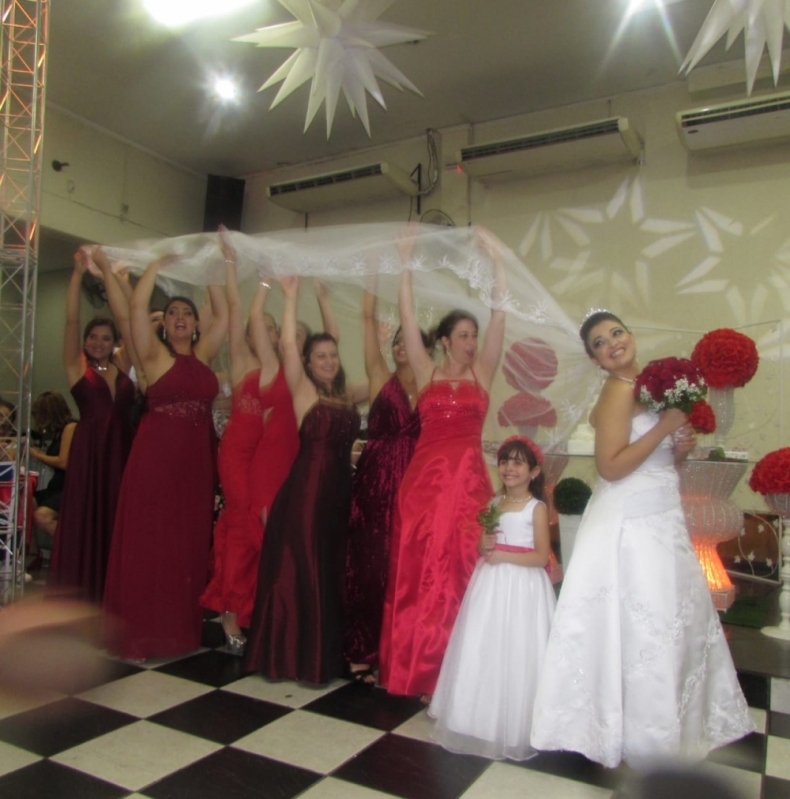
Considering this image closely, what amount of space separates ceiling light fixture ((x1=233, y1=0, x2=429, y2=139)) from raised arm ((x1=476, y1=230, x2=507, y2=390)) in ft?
2.41

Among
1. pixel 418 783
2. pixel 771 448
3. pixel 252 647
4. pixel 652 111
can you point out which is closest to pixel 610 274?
pixel 652 111

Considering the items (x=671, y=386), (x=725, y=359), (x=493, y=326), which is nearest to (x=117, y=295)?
(x=493, y=326)

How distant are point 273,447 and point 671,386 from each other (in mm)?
1948

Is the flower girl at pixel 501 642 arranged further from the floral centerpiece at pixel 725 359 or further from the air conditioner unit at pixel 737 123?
the air conditioner unit at pixel 737 123

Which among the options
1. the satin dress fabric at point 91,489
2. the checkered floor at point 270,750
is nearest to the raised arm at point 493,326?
the checkered floor at point 270,750

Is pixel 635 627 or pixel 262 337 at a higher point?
pixel 262 337

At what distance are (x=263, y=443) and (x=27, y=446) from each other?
1114 millimetres

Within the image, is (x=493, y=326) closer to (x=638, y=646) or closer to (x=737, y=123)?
(x=638, y=646)

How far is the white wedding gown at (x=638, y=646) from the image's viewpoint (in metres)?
2.07

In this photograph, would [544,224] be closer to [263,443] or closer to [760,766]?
[263,443]

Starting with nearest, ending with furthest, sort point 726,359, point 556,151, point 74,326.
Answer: point 726,359
point 74,326
point 556,151

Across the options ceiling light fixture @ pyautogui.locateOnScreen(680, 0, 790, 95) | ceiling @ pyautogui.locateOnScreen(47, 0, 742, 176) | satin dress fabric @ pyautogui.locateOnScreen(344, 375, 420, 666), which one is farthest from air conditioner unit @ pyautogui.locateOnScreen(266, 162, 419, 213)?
ceiling light fixture @ pyautogui.locateOnScreen(680, 0, 790, 95)

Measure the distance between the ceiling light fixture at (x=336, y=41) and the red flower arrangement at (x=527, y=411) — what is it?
1289 mm

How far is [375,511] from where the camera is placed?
3.07m
